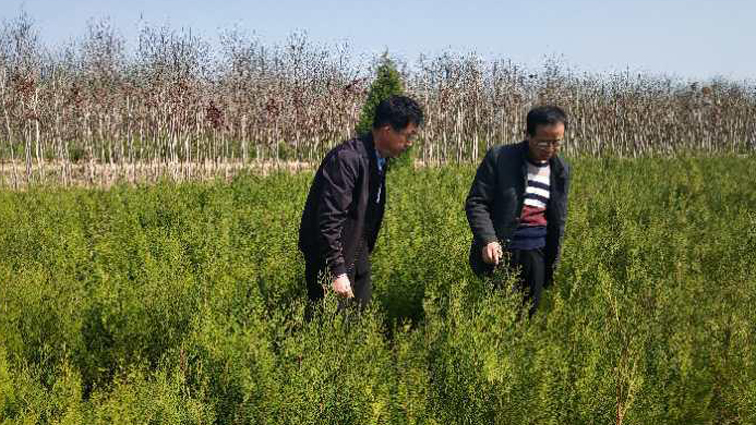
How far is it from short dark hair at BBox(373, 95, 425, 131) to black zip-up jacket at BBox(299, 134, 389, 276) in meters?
0.26

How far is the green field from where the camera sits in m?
2.75

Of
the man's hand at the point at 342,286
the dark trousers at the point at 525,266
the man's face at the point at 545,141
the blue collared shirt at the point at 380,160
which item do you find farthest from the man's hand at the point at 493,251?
the man's hand at the point at 342,286

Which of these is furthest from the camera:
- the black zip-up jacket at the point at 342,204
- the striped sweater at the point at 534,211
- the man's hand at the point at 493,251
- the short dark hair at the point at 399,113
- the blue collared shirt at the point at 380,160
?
the striped sweater at the point at 534,211

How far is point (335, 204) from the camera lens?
3.23 meters

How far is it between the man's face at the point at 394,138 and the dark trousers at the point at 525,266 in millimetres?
1060

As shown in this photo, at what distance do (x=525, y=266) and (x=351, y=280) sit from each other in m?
1.22

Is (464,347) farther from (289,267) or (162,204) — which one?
(162,204)

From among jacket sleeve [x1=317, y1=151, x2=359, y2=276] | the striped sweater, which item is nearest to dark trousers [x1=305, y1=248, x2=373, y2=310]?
jacket sleeve [x1=317, y1=151, x2=359, y2=276]

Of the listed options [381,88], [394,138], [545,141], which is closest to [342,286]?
[394,138]

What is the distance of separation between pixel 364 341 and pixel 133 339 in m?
1.67

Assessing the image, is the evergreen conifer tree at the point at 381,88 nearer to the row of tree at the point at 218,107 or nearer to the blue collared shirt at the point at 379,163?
the row of tree at the point at 218,107

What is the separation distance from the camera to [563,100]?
3925 centimetres

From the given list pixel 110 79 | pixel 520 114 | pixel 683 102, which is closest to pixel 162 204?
pixel 110 79

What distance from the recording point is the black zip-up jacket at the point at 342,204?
3221 millimetres
